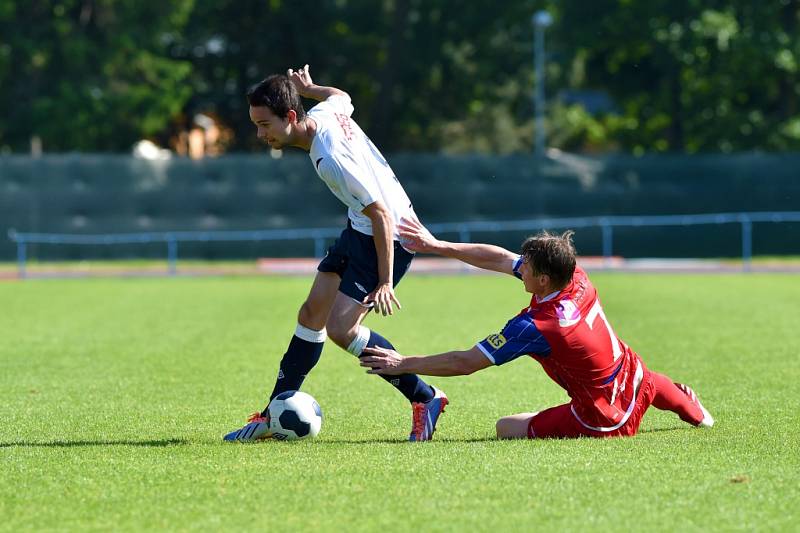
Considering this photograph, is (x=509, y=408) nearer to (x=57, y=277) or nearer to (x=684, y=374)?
(x=684, y=374)

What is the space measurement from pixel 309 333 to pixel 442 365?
108 cm

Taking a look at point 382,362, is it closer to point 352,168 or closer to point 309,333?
point 309,333

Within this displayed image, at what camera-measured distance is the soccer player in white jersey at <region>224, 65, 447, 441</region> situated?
644cm

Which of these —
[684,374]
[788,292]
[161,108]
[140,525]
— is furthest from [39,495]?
[161,108]

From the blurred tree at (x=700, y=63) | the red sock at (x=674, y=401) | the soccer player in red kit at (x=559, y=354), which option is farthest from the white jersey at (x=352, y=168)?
the blurred tree at (x=700, y=63)

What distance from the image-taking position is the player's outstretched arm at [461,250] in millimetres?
6668

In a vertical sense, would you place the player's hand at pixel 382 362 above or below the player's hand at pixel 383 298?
below

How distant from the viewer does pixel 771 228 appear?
90.8 ft

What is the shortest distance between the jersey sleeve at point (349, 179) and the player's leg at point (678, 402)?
1.91 meters

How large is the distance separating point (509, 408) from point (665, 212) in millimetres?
21191

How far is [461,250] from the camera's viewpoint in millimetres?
6727

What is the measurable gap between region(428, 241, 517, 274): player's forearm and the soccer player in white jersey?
340 mm

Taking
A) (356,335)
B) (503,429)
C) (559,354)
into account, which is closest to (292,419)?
→ (356,335)

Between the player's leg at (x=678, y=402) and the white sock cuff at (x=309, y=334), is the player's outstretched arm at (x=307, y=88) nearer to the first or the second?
the white sock cuff at (x=309, y=334)
